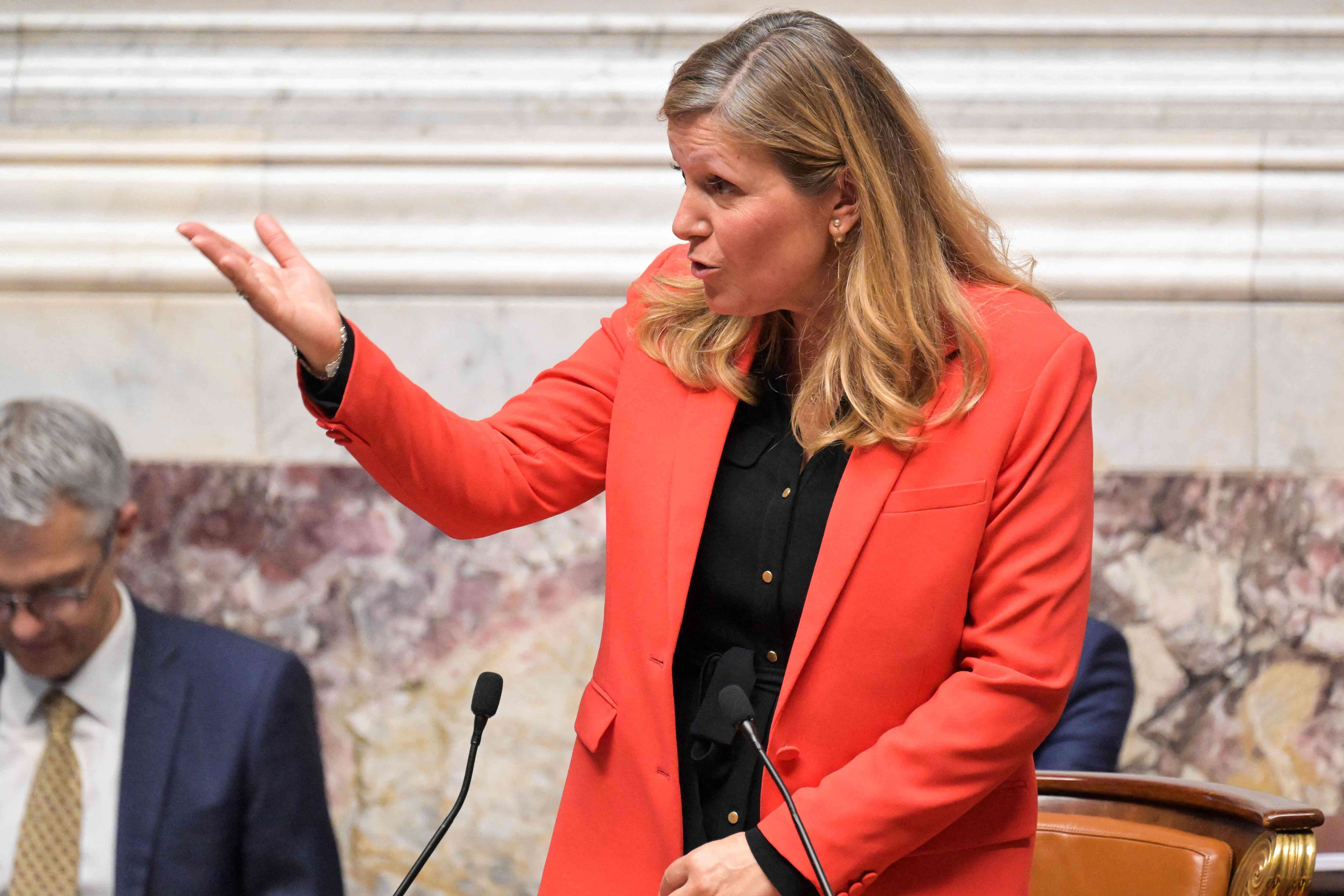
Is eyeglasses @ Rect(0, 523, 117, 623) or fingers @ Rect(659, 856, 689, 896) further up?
eyeglasses @ Rect(0, 523, 117, 623)

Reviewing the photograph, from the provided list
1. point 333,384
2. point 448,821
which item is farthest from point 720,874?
point 333,384

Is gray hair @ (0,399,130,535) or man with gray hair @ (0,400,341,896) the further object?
gray hair @ (0,399,130,535)

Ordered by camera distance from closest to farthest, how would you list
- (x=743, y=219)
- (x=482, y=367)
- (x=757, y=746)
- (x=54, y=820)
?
(x=757, y=746) < (x=743, y=219) < (x=54, y=820) < (x=482, y=367)

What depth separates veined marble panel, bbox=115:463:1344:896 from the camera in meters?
2.98

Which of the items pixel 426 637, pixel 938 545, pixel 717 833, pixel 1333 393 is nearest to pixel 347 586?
pixel 426 637

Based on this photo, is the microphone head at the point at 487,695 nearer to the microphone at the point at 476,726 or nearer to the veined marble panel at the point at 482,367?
the microphone at the point at 476,726

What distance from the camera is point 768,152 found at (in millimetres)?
1478

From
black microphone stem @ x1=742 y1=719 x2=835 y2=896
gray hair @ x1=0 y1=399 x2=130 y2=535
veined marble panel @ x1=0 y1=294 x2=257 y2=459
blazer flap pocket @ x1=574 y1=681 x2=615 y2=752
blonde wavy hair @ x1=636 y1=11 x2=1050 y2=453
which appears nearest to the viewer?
black microphone stem @ x1=742 y1=719 x2=835 y2=896

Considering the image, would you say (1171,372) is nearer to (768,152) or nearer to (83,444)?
(768,152)

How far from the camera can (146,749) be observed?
6.11 ft

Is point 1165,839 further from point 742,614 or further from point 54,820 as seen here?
point 54,820

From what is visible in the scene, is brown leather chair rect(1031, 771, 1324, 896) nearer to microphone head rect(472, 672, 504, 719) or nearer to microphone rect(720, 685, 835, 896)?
microphone rect(720, 685, 835, 896)

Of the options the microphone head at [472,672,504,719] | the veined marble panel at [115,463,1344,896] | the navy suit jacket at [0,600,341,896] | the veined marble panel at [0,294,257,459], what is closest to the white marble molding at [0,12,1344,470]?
the veined marble panel at [0,294,257,459]

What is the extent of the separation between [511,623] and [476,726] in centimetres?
171
